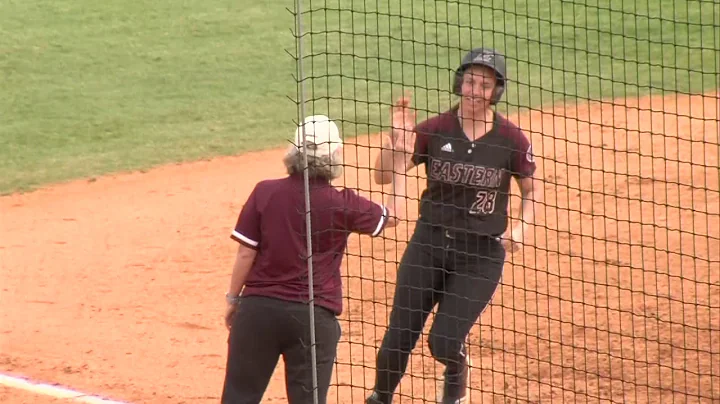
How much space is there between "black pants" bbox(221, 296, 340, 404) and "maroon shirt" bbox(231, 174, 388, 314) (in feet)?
0.21

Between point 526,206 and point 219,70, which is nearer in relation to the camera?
point 526,206

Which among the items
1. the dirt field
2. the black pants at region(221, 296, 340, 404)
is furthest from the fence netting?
the black pants at region(221, 296, 340, 404)

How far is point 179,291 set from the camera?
925cm

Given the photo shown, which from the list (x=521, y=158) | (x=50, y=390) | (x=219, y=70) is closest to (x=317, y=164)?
(x=521, y=158)

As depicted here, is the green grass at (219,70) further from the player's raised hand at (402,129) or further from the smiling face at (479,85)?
the player's raised hand at (402,129)

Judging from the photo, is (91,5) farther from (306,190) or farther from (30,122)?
(306,190)

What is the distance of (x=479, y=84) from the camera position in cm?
659

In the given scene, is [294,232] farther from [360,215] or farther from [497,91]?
[497,91]

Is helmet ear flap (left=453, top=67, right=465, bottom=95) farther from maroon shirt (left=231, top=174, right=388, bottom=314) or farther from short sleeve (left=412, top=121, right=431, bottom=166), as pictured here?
maroon shirt (left=231, top=174, right=388, bottom=314)

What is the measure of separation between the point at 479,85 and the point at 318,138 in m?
1.06

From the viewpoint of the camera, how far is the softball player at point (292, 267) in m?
5.94

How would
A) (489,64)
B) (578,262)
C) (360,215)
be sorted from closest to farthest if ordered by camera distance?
(360,215) < (489,64) < (578,262)

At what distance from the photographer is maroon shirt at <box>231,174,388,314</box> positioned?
593 centimetres

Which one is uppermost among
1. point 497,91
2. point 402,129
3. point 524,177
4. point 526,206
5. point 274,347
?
point 497,91
